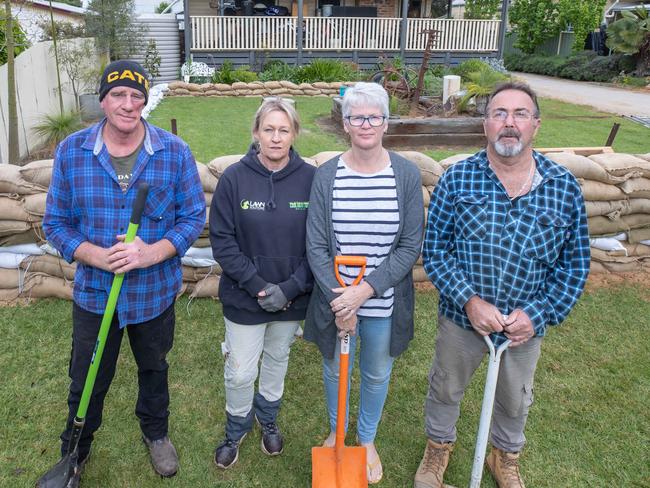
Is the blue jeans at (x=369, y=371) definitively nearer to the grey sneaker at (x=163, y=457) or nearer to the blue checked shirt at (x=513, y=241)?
the blue checked shirt at (x=513, y=241)

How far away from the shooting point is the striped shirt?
8.25 ft

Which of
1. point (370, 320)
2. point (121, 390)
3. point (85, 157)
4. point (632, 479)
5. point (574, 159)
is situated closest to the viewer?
point (85, 157)

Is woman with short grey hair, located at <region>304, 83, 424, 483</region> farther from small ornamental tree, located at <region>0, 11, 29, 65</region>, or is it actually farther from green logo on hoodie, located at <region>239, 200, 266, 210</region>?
small ornamental tree, located at <region>0, 11, 29, 65</region>

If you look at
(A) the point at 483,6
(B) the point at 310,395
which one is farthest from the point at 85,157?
(A) the point at 483,6

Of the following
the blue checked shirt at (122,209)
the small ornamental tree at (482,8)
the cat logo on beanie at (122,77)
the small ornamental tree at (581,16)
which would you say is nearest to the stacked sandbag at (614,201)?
the blue checked shirt at (122,209)

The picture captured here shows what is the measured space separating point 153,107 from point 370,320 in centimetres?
A: 1140

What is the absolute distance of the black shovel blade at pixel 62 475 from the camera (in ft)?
8.80

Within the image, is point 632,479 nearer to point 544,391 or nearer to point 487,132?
point 544,391

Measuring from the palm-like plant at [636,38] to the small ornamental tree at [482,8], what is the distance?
6.42 metres

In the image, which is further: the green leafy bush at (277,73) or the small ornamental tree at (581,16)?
the small ornamental tree at (581,16)

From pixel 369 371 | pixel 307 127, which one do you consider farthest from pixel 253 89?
pixel 369 371

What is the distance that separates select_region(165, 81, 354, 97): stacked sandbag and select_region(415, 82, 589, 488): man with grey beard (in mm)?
13006

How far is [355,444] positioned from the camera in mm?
3160

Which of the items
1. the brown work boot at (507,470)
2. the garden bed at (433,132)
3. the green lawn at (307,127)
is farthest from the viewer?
the garden bed at (433,132)
